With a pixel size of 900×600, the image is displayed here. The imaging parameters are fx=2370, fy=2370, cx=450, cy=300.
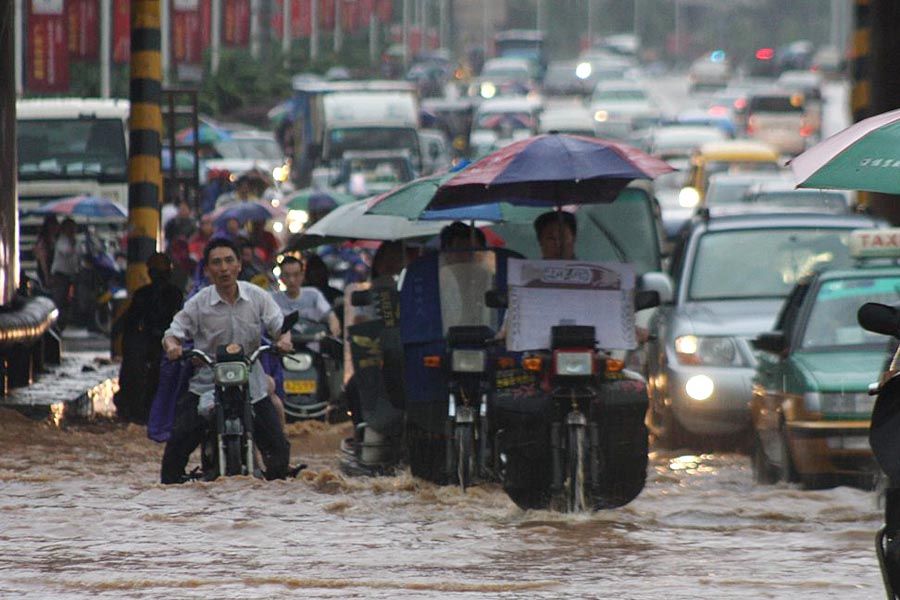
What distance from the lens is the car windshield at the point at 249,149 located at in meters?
49.7

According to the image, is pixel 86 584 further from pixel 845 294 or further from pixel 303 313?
pixel 303 313

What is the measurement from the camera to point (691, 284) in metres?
16.6

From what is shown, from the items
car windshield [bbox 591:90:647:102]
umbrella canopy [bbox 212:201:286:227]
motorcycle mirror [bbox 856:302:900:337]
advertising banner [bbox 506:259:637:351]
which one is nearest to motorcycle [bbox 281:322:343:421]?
advertising banner [bbox 506:259:637:351]

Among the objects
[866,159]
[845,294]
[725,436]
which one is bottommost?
[725,436]

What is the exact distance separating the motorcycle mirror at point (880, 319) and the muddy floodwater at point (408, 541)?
217cm

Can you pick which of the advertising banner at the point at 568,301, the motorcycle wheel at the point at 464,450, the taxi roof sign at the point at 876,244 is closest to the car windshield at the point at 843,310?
the taxi roof sign at the point at 876,244

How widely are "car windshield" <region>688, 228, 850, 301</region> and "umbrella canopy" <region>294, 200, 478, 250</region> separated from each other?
228cm

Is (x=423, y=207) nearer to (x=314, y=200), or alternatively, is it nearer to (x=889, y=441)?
(x=889, y=441)

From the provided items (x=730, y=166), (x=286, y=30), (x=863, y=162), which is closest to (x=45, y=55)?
(x=730, y=166)

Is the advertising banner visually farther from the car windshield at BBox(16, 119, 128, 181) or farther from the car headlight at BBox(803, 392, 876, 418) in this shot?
the car windshield at BBox(16, 119, 128, 181)

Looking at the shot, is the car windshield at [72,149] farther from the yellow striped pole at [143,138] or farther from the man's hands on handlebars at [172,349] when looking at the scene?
the man's hands on handlebars at [172,349]

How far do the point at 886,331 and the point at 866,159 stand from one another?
2.02 feet

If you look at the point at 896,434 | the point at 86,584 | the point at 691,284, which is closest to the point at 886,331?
the point at 896,434

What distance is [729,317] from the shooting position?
15.9 meters
